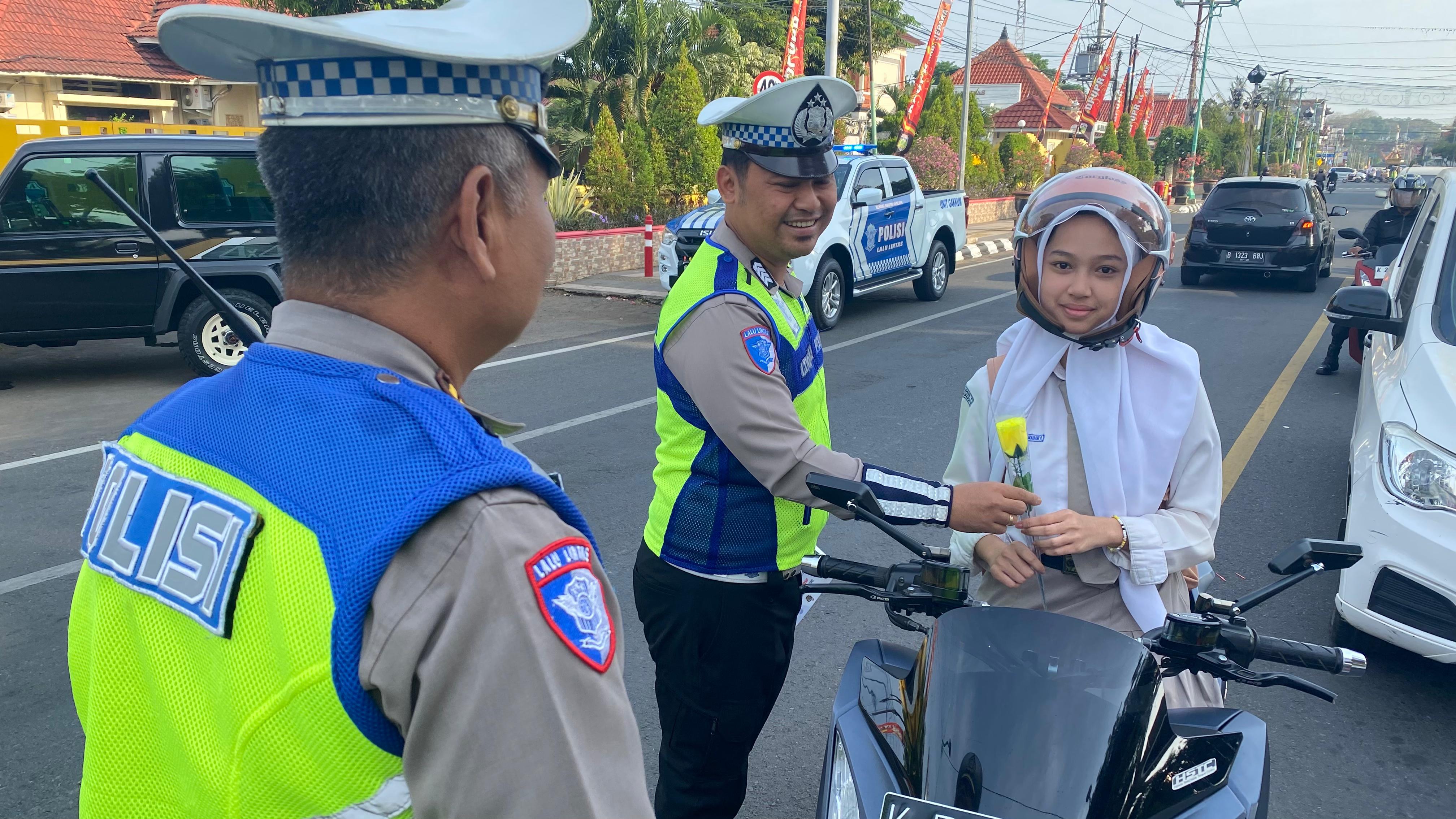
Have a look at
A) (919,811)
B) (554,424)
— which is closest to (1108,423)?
(919,811)

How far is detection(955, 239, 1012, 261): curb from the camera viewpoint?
18953 millimetres

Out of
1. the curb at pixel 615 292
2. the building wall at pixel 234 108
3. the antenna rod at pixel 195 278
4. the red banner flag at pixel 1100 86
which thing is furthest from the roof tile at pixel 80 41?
the red banner flag at pixel 1100 86

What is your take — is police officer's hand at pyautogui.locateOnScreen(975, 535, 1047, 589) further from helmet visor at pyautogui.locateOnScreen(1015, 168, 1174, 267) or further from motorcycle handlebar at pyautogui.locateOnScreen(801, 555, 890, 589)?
helmet visor at pyautogui.locateOnScreen(1015, 168, 1174, 267)

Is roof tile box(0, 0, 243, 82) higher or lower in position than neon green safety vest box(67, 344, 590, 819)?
higher

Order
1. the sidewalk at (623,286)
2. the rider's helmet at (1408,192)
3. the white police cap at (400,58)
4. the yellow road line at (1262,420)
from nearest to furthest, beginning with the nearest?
the white police cap at (400,58) < the yellow road line at (1262,420) < the rider's helmet at (1408,192) < the sidewalk at (623,286)

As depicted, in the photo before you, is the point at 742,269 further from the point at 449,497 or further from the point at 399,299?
the point at 449,497

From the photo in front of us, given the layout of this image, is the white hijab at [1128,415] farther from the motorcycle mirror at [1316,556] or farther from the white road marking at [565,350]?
the white road marking at [565,350]

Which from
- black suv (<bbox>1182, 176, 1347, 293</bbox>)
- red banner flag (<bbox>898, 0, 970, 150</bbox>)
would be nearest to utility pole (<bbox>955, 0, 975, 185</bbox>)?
red banner flag (<bbox>898, 0, 970, 150</bbox>)

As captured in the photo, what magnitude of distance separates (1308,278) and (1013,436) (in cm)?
1421

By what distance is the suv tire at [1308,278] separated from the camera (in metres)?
13.7

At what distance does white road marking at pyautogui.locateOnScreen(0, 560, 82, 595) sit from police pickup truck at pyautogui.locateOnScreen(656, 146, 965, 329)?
615 cm

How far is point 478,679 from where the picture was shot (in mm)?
805

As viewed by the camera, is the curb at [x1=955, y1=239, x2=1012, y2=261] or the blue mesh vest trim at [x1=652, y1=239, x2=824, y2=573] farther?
the curb at [x1=955, y1=239, x2=1012, y2=261]

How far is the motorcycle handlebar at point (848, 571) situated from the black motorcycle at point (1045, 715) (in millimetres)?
45
